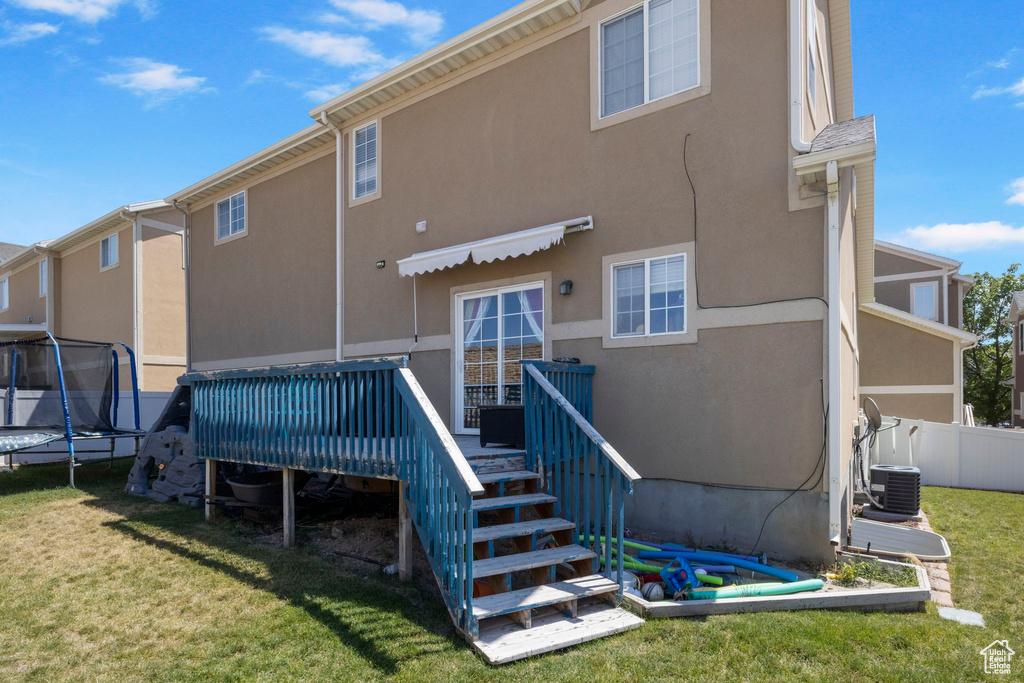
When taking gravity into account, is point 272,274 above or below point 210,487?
above

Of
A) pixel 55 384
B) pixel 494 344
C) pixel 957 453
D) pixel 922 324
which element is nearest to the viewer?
pixel 494 344

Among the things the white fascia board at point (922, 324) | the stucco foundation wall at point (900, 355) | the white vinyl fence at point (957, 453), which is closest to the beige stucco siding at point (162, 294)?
the white vinyl fence at point (957, 453)

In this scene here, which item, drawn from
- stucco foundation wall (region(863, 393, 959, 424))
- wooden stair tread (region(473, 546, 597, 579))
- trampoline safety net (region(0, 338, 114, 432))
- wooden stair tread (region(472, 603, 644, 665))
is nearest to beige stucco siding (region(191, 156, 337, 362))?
trampoline safety net (region(0, 338, 114, 432))

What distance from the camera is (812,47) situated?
7.45 meters

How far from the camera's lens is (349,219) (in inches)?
424

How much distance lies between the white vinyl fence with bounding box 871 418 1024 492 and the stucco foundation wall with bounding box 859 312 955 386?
10.0ft

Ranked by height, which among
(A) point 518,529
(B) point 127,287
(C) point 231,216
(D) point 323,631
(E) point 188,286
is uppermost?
(C) point 231,216

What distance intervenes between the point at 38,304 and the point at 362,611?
23078 mm

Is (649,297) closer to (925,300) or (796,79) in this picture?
(796,79)

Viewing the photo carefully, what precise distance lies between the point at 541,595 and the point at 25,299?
2592cm

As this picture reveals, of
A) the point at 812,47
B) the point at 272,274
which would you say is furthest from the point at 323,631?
the point at 272,274

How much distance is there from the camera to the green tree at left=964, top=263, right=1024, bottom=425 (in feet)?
116

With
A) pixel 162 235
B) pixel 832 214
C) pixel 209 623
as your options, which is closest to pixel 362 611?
pixel 209 623

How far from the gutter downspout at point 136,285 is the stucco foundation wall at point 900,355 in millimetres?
19459
